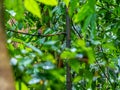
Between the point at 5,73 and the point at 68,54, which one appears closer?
the point at 5,73

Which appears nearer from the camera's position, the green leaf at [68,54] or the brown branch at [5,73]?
the brown branch at [5,73]

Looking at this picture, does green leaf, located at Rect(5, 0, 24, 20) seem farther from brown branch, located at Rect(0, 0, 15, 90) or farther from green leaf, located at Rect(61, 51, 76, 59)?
brown branch, located at Rect(0, 0, 15, 90)

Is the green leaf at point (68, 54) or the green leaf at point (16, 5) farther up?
the green leaf at point (16, 5)

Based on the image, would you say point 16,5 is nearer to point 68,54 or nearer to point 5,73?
point 68,54

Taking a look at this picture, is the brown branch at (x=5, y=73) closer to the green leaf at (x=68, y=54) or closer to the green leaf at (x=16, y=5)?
the green leaf at (x=68, y=54)

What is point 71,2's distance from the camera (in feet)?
3.10

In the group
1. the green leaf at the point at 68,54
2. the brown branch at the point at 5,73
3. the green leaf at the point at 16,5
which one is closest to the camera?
the brown branch at the point at 5,73

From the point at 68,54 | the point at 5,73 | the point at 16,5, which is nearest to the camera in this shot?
the point at 5,73

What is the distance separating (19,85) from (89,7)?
43 centimetres

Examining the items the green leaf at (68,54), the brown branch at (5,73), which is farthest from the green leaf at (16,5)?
the brown branch at (5,73)

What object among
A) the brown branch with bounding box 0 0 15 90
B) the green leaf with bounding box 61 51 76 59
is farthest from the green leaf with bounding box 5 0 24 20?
the brown branch with bounding box 0 0 15 90

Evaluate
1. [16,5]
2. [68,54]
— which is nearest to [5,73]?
[68,54]

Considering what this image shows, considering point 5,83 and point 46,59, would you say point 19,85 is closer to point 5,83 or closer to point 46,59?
point 46,59

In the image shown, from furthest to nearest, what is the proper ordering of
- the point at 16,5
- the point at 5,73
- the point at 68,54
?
the point at 16,5
the point at 68,54
the point at 5,73
